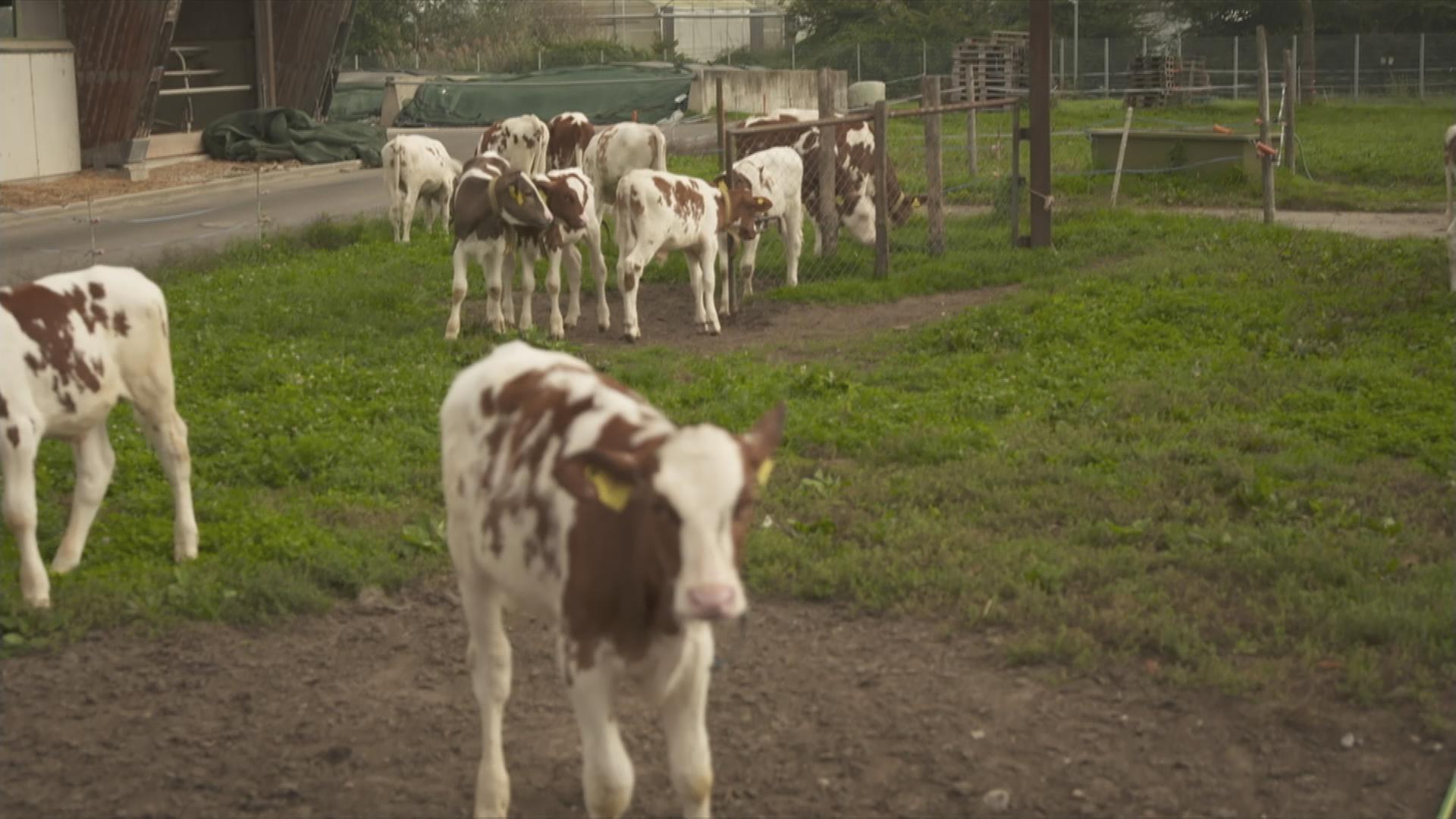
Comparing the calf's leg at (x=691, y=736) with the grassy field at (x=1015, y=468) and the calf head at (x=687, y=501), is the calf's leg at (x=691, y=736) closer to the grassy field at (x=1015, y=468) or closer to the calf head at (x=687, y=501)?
the calf head at (x=687, y=501)

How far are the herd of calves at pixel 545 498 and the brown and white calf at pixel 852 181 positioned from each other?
11.2 meters

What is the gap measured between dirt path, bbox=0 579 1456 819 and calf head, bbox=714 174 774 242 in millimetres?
8375

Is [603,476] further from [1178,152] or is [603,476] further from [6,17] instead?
[6,17]

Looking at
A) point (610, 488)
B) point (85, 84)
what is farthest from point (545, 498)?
point (85, 84)

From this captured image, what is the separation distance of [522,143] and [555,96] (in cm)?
1755

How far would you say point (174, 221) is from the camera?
22.2 metres

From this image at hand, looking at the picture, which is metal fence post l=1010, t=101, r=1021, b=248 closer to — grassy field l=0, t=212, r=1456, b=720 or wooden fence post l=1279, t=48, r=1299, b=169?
grassy field l=0, t=212, r=1456, b=720

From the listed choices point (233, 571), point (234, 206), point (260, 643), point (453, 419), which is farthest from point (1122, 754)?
point (234, 206)

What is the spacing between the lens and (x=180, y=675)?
7.27 metres

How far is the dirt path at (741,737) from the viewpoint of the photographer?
603 centimetres

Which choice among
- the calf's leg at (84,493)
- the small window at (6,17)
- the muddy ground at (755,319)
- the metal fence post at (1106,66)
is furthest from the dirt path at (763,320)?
the metal fence post at (1106,66)

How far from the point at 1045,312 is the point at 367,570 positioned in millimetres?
7327

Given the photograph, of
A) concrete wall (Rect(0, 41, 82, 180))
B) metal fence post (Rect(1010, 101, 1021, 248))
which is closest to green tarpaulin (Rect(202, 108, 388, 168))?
concrete wall (Rect(0, 41, 82, 180))

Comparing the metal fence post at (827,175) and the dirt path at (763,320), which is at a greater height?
the metal fence post at (827,175)
